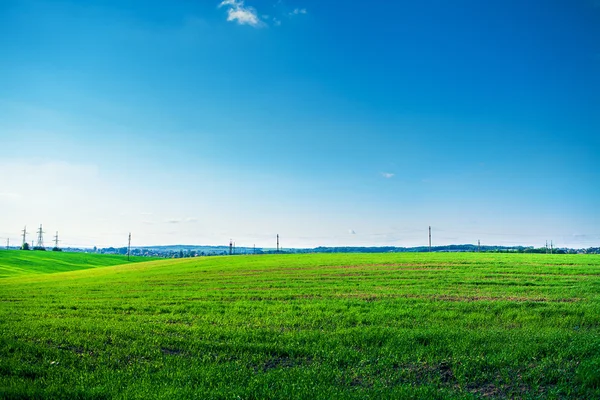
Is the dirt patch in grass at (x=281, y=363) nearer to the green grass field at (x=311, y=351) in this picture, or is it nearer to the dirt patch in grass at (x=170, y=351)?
the green grass field at (x=311, y=351)

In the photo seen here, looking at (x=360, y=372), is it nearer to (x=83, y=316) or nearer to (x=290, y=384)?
(x=290, y=384)

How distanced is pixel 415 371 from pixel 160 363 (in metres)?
6.55

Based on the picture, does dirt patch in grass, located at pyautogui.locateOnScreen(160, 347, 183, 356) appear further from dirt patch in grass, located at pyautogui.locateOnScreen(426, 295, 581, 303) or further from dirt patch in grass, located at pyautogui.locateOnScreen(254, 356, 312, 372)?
dirt patch in grass, located at pyautogui.locateOnScreen(426, 295, 581, 303)

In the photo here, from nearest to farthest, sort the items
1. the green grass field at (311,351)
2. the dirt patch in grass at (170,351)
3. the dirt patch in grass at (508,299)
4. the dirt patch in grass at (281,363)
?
1. the green grass field at (311,351)
2. the dirt patch in grass at (281,363)
3. the dirt patch in grass at (170,351)
4. the dirt patch in grass at (508,299)

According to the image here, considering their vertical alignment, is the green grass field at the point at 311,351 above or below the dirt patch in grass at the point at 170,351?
above

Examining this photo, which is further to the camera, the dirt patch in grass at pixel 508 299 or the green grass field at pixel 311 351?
the dirt patch in grass at pixel 508 299

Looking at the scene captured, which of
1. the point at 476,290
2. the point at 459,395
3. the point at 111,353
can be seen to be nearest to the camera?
the point at 459,395

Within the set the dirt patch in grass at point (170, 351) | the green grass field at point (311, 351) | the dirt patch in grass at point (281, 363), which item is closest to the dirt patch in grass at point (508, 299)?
the green grass field at point (311, 351)

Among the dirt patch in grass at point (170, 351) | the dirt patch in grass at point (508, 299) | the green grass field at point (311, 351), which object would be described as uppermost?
the green grass field at point (311, 351)

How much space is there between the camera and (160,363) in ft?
31.7

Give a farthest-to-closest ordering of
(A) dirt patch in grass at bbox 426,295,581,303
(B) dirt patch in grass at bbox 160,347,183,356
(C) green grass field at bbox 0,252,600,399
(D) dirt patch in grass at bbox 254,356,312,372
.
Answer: (A) dirt patch in grass at bbox 426,295,581,303
(B) dirt patch in grass at bbox 160,347,183,356
(D) dirt patch in grass at bbox 254,356,312,372
(C) green grass field at bbox 0,252,600,399

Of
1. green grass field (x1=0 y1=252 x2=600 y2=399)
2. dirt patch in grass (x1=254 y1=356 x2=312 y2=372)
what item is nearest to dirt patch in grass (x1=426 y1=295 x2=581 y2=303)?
green grass field (x1=0 y1=252 x2=600 y2=399)

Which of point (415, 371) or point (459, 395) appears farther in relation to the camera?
point (415, 371)

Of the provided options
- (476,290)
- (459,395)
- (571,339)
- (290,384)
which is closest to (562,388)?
(459,395)
